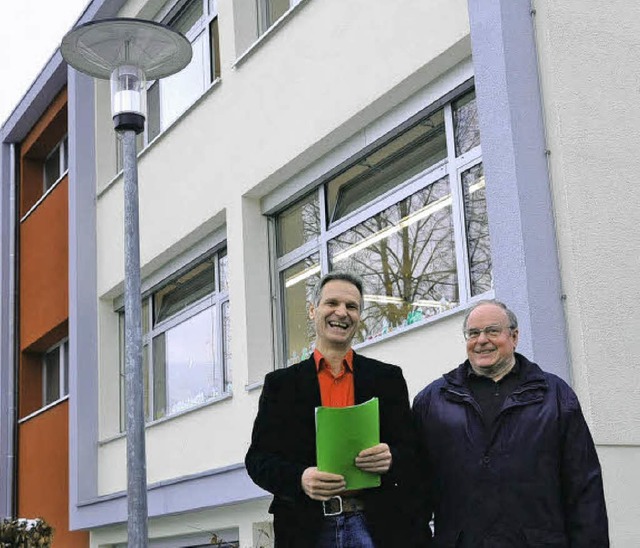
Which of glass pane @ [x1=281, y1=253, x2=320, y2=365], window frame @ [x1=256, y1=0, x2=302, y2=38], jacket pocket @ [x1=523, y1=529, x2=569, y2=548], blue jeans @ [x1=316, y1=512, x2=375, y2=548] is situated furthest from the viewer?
window frame @ [x1=256, y1=0, x2=302, y2=38]

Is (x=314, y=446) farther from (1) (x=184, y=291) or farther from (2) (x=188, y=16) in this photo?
(2) (x=188, y=16)

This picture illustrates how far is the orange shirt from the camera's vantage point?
4391 mm

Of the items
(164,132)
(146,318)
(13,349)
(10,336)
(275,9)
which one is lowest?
(146,318)

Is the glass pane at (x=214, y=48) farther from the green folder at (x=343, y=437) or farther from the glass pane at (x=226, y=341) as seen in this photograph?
the green folder at (x=343, y=437)

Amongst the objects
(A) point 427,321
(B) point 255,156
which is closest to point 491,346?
(A) point 427,321

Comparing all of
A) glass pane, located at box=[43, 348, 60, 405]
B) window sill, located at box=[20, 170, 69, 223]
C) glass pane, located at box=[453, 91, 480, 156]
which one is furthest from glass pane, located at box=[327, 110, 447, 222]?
glass pane, located at box=[43, 348, 60, 405]

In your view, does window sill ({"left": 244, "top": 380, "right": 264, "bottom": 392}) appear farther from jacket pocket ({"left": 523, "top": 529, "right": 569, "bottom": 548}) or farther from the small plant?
jacket pocket ({"left": 523, "top": 529, "right": 569, "bottom": 548})

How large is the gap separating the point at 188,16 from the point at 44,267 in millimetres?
5065

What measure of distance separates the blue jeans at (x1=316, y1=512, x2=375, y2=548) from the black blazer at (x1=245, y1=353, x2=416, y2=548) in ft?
0.08

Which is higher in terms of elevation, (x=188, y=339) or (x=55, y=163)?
(x=55, y=163)

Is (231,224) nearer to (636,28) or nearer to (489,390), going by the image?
(636,28)

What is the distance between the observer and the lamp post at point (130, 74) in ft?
23.1

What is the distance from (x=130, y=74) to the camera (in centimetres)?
763

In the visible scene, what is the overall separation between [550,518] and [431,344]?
4012mm
